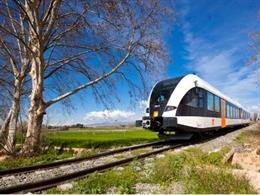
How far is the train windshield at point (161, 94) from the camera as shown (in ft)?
50.4

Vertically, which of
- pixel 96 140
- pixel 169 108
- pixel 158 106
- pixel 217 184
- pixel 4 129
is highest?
pixel 158 106

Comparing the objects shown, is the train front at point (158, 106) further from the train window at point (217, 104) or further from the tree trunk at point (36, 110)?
the tree trunk at point (36, 110)

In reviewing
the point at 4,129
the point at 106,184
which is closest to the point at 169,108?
the point at 4,129

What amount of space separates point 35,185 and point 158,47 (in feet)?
31.8

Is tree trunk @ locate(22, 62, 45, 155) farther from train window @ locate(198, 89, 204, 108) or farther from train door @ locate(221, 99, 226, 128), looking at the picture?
train door @ locate(221, 99, 226, 128)

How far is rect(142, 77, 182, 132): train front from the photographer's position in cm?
1524

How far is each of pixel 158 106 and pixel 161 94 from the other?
0.63m

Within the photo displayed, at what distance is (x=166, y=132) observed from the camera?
16.4 m

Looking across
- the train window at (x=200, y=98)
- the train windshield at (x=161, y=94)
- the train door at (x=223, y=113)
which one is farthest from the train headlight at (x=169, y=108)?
Result: the train door at (x=223, y=113)

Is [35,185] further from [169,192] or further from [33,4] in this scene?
[33,4]

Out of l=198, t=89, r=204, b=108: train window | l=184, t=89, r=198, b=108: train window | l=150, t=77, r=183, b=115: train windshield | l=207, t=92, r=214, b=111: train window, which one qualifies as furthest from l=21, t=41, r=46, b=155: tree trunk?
l=207, t=92, r=214, b=111: train window

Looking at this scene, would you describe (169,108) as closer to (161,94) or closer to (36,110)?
(161,94)

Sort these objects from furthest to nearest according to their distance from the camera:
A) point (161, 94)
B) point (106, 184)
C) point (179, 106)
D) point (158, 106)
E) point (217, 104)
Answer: point (217, 104) → point (161, 94) → point (158, 106) → point (179, 106) → point (106, 184)

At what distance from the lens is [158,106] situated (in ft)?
50.9
